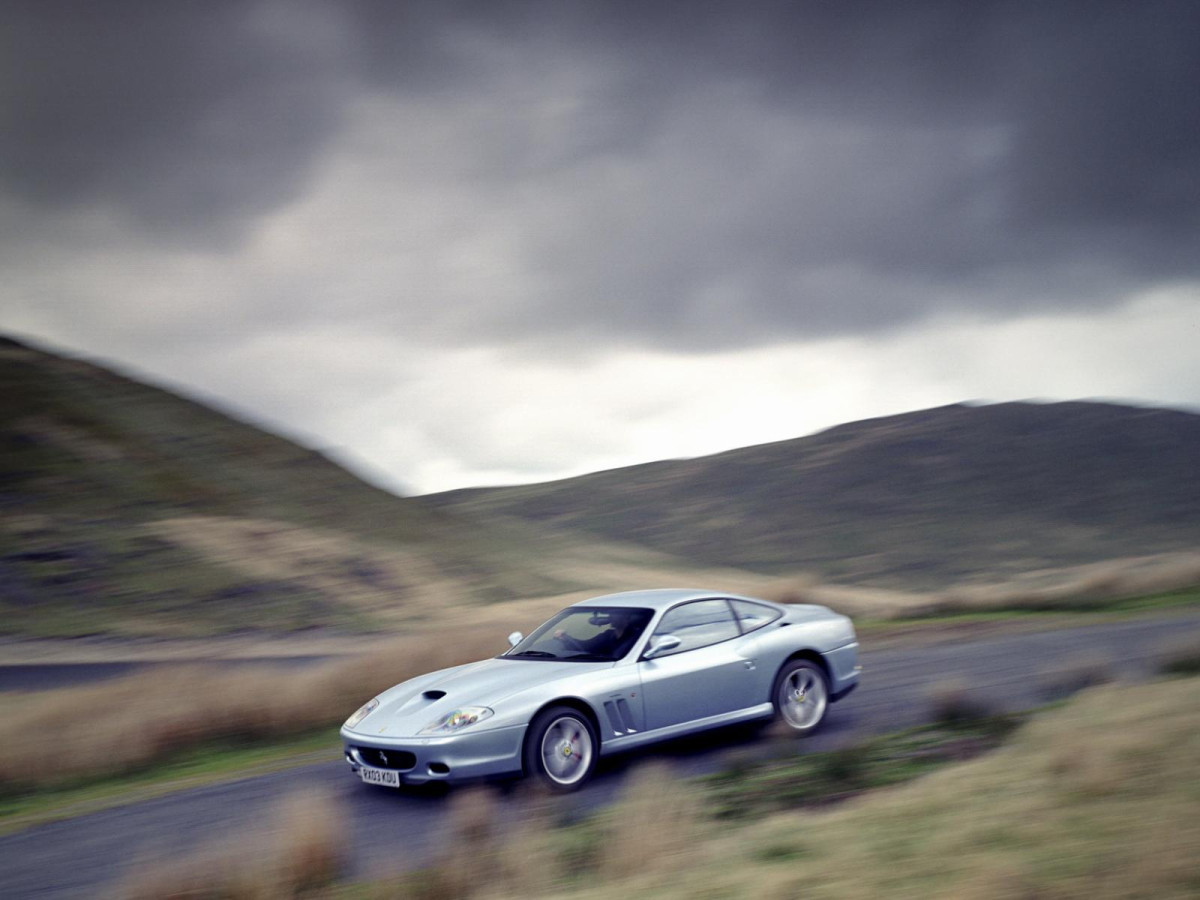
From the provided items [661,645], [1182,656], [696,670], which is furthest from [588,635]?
[1182,656]

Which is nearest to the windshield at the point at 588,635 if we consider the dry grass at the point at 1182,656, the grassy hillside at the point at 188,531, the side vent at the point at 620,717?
the side vent at the point at 620,717

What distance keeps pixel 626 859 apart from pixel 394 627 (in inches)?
1233

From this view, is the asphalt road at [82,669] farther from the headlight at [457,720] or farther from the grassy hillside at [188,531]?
the headlight at [457,720]

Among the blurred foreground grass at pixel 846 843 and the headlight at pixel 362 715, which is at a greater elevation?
the headlight at pixel 362 715

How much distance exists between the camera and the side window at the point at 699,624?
28.3ft

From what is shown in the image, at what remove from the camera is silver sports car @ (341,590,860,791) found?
757 centimetres

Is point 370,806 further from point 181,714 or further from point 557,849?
point 181,714

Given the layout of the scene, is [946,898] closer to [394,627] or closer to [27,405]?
[394,627]

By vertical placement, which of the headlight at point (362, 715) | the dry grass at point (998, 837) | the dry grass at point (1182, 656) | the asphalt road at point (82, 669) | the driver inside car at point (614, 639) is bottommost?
the dry grass at point (1182, 656)

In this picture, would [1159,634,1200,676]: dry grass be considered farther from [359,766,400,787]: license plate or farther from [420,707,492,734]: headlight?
[359,766,400,787]: license plate

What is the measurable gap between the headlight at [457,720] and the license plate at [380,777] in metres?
0.40

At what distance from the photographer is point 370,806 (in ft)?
25.8

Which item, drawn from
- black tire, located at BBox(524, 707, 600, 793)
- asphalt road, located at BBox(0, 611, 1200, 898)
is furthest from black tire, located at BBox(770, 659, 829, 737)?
black tire, located at BBox(524, 707, 600, 793)

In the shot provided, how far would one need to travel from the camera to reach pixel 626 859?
5.67 m
